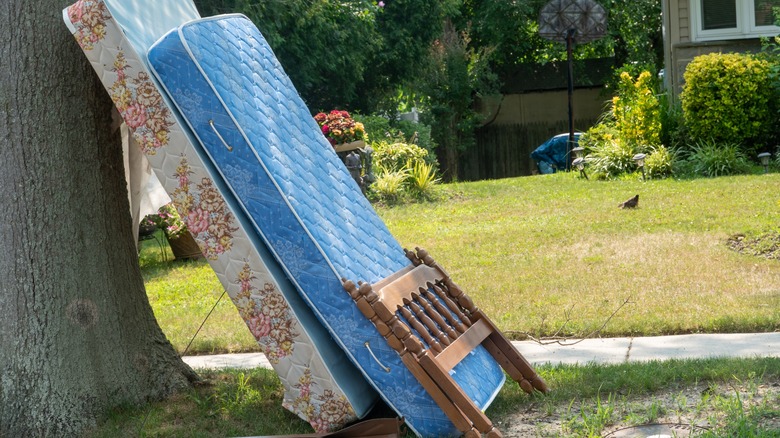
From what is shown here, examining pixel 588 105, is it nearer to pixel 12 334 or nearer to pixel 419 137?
pixel 419 137

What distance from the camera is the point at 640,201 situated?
10.8m

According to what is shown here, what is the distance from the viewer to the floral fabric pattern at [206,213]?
404 centimetres

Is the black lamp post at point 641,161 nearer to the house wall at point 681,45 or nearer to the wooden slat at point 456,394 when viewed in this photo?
the house wall at point 681,45

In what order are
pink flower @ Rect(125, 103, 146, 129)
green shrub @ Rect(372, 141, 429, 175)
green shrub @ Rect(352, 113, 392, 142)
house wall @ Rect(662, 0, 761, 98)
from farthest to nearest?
green shrub @ Rect(352, 113, 392, 142), house wall @ Rect(662, 0, 761, 98), green shrub @ Rect(372, 141, 429, 175), pink flower @ Rect(125, 103, 146, 129)

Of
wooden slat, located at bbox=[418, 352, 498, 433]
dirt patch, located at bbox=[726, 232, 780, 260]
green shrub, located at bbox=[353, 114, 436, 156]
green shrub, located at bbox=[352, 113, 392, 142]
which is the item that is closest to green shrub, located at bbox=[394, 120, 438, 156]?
green shrub, located at bbox=[353, 114, 436, 156]

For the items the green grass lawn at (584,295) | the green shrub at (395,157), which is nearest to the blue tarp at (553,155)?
the green shrub at (395,157)

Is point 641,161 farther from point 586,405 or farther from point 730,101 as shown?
point 586,405

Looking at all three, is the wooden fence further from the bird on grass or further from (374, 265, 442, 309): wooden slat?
(374, 265, 442, 309): wooden slat

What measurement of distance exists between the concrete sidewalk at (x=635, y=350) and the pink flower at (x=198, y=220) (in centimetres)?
178

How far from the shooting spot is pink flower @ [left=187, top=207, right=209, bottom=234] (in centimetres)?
406

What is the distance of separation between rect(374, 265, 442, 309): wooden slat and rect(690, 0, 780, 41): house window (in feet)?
40.6

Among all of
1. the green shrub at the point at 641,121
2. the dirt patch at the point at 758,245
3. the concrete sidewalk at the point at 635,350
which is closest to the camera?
the concrete sidewalk at the point at 635,350

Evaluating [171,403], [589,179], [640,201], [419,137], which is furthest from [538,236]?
[419,137]

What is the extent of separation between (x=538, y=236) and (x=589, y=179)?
456 centimetres
